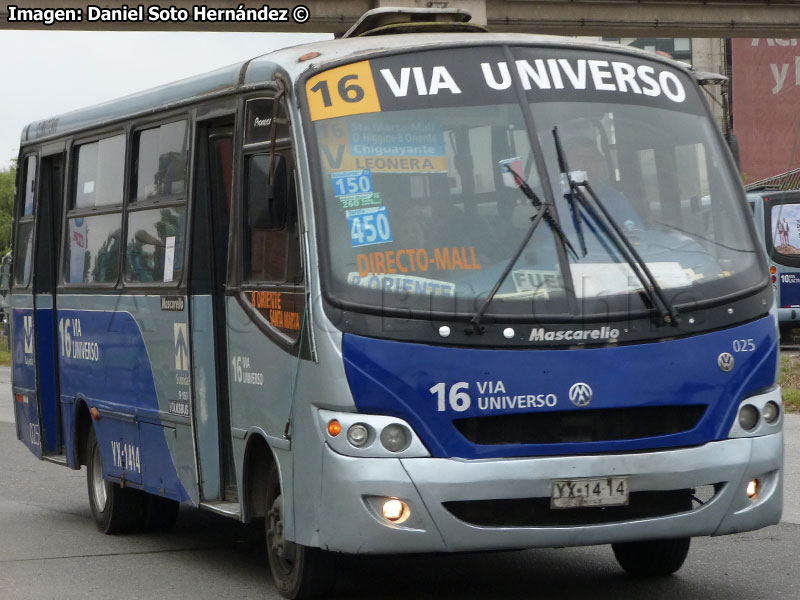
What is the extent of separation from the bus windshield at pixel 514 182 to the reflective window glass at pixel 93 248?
3.05 m

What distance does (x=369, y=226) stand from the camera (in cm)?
686

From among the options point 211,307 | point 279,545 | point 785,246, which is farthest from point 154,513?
point 785,246

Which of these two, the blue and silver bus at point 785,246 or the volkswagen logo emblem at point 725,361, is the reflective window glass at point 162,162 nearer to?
the volkswagen logo emblem at point 725,361

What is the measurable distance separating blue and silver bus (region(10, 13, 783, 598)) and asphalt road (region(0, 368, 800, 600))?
38 centimetres

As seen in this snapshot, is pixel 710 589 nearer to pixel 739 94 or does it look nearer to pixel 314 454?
pixel 314 454

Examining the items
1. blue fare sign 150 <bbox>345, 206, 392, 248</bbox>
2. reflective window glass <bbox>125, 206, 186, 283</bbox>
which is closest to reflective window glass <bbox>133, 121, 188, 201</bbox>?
reflective window glass <bbox>125, 206, 186, 283</bbox>

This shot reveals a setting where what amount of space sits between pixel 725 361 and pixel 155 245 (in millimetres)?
3702

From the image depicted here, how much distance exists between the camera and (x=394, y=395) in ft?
21.4

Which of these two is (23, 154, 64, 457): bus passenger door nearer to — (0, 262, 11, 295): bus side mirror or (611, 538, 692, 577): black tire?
(0, 262, 11, 295): bus side mirror

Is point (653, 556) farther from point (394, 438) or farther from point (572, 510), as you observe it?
point (394, 438)

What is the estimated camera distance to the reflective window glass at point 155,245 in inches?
344

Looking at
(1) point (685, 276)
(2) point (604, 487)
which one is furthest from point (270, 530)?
(1) point (685, 276)

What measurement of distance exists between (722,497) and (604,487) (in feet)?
1.88

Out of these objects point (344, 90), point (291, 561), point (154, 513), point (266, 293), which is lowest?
point (154, 513)
